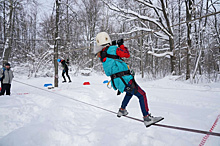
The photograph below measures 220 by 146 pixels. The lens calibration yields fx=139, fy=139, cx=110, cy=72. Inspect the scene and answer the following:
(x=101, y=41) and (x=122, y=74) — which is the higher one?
(x=101, y=41)

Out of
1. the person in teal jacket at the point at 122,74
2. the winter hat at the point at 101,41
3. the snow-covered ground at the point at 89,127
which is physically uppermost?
the winter hat at the point at 101,41

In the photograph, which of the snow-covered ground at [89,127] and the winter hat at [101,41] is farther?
the winter hat at [101,41]

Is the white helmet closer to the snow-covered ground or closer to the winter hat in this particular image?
the winter hat

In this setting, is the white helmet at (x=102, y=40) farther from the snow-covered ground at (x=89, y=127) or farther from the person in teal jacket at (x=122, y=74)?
the snow-covered ground at (x=89, y=127)

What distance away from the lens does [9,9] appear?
32.7 feet

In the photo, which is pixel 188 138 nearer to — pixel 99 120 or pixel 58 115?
pixel 99 120

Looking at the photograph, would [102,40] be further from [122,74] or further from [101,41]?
[122,74]

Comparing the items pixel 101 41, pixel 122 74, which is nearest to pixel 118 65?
pixel 122 74

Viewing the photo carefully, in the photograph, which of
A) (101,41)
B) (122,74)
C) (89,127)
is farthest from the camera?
(89,127)

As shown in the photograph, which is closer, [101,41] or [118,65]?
[118,65]

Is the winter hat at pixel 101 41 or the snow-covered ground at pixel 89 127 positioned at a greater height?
the winter hat at pixel 101 41

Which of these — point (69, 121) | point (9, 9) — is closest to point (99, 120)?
point (69, 121)

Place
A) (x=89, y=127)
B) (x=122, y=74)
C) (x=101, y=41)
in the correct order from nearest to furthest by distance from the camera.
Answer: (x=122, y=74) < (x=101, y=41) < (x=89, y=127)

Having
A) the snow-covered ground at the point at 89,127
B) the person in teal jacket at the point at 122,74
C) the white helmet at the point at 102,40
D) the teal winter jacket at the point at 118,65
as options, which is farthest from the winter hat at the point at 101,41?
the snow-covered ground at the point at 89,127
